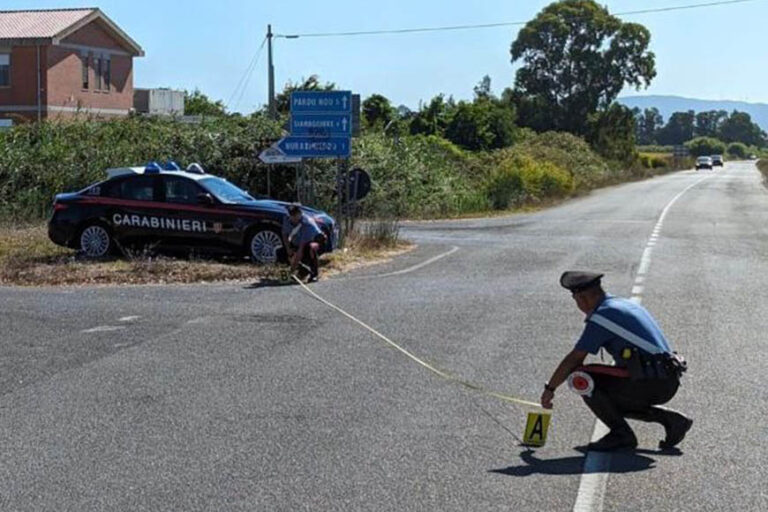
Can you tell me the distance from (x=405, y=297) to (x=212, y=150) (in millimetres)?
17190

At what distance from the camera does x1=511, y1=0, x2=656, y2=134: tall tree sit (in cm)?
9350

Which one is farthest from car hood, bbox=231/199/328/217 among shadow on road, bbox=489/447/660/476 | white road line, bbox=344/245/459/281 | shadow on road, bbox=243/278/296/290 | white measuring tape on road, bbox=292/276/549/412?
shadow on road, bbox=489/447/660/476

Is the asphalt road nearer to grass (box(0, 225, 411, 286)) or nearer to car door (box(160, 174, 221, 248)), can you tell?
grass (box(0, 225, 411, 286))

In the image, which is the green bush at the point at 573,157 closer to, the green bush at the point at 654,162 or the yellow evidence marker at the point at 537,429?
the green bush at the point at 654,162

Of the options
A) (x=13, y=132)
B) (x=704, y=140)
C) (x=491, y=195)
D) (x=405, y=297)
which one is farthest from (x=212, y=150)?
(x=704, y=140)

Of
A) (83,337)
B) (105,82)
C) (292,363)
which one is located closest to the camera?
(292,363)

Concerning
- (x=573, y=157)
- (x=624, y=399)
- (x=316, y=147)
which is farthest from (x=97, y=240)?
(x=573, y=157)

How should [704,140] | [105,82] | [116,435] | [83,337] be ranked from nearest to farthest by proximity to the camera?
[116,435] < [83,337] < [105,82] < [704,140]

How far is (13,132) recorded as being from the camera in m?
30.7

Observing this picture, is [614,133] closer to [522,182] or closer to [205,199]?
Answer: [522,182]

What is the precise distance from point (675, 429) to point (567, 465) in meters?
0.78

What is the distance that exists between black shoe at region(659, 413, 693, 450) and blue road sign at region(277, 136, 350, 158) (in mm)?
14232

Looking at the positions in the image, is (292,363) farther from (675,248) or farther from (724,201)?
(724,201)

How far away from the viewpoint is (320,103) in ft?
66.9
